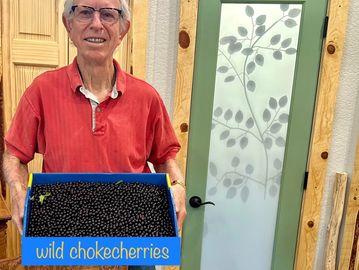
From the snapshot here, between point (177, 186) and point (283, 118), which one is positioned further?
point (283, 118)

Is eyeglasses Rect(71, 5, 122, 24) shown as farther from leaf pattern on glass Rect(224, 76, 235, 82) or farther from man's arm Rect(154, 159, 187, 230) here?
leaf pattern on glass Rect(224, 76, 235, 82)

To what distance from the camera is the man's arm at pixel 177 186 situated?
1.07 metres

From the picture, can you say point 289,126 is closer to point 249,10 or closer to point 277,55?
point 277,55

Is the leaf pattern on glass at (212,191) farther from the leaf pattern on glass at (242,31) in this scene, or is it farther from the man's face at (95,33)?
the man's face at (95,33)

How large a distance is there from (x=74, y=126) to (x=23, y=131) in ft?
0.55

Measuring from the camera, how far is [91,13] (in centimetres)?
109

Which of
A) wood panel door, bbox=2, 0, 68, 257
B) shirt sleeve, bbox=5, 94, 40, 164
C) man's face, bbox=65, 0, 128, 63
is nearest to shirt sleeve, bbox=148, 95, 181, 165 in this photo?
man's face, bbox=65, 0, 128, 63

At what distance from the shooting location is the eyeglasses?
3.55 ft

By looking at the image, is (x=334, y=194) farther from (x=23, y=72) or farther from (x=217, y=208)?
(x=23, y=72)

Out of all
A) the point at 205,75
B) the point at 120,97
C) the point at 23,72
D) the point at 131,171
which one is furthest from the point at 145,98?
the point at 23,72

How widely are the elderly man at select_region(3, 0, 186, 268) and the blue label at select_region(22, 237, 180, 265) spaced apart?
0.18m

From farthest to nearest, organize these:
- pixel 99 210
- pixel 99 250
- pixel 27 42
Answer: pixel 27 42 → pixel 99 210 → pixel 99 250

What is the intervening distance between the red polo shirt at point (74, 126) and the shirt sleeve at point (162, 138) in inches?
2.3

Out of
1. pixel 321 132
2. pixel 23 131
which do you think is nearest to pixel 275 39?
pixel 321 132
